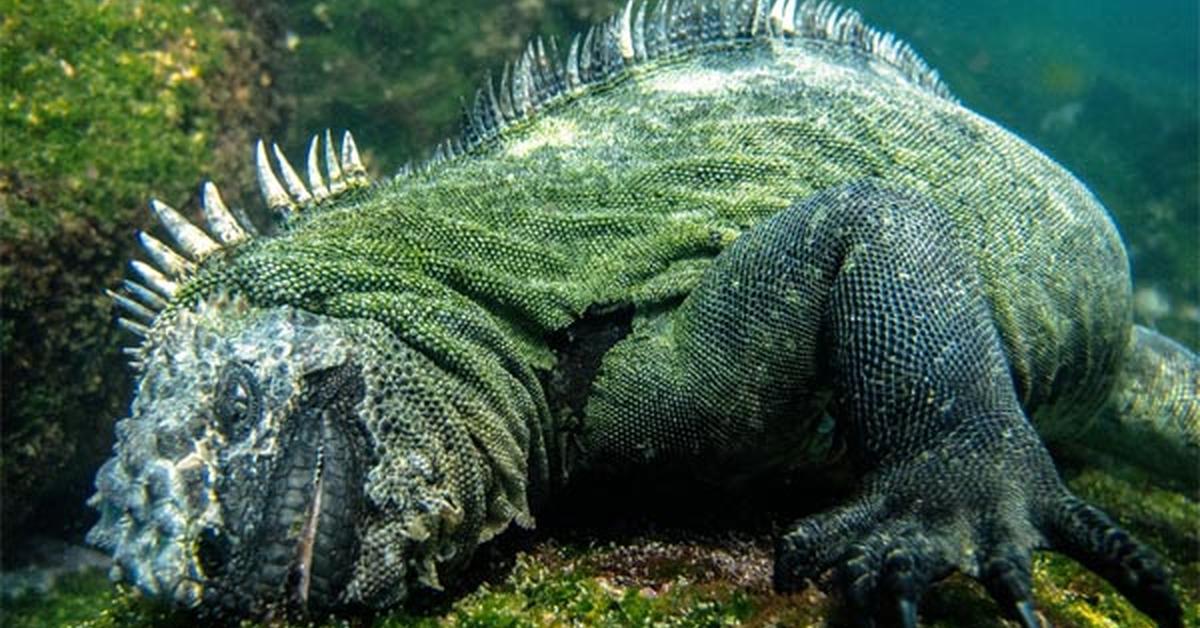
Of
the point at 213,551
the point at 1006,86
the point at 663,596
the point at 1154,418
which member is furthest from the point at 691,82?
the point at 1006,86

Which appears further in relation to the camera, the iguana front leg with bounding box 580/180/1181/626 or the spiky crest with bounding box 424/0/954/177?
the spiky crest with bounding box 424/0/954/177

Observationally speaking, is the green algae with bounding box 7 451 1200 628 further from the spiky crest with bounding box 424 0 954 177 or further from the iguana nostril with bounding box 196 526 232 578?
the spiky crest with bounding box 424 0 954 177

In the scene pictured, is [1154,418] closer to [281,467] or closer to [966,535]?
[966,535]

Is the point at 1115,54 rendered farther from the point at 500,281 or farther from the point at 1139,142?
the point at 500,281

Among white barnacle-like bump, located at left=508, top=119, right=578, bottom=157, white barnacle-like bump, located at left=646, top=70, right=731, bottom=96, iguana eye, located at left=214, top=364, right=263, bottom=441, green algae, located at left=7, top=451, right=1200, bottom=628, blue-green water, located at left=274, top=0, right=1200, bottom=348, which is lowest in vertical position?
green algae, located at left=7, top=451, right=1200, bottom=628

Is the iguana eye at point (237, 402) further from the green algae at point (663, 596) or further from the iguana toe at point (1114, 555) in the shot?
the iguana toe at point (1114, 555)

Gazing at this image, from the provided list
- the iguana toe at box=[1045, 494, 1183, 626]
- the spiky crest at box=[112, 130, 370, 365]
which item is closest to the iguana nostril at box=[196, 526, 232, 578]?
the spiky crest at box=[112, 130, 370, 365]

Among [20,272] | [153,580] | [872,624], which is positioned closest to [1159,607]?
[872,624]
